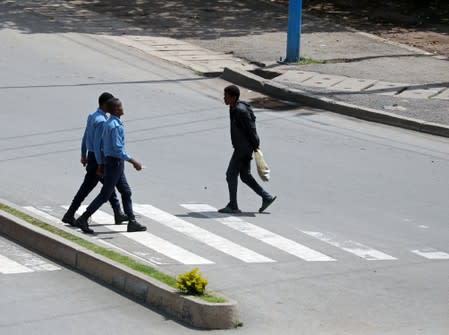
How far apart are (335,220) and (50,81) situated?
1011cm

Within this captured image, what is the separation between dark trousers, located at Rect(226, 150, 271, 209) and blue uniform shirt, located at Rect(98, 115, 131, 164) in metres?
2.11

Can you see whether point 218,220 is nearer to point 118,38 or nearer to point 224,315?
point 224,315

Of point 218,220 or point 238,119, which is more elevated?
point 238,119

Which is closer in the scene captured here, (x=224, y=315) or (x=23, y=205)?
(x=224, y=315)

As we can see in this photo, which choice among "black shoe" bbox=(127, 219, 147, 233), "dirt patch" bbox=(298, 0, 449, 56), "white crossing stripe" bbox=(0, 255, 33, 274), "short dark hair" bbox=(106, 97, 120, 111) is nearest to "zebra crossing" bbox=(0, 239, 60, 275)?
"white crossing stripe" bbox=(0, 255, 33, 274)

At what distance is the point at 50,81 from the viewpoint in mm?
23875

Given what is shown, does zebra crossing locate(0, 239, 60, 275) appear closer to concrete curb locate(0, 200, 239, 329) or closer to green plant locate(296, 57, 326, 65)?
concrete curb locate(0, 200, 239, 329)

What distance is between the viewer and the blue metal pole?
26.0 meters

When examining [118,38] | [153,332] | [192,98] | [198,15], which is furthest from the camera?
[198,15]

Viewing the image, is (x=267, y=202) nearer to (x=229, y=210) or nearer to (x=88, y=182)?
(x=229, y=210)

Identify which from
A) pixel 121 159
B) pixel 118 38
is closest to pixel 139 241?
pixel 121 159

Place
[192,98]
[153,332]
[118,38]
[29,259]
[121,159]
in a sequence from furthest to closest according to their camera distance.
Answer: [118,38]
[192,98]
[121,159]
[29,259]
[153,332]

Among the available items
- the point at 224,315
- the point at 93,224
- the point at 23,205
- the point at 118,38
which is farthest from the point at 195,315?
the point at 118,38

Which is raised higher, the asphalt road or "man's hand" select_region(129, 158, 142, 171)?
"man's hand" select_region(129, 158, 142, 171)
